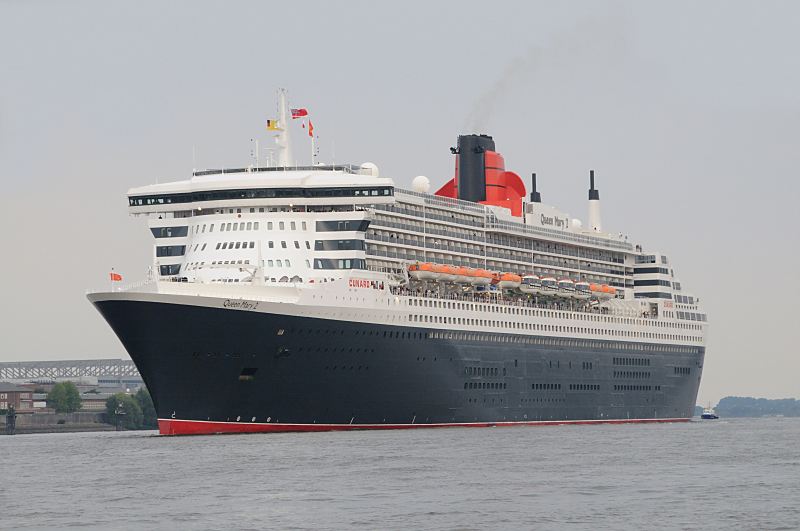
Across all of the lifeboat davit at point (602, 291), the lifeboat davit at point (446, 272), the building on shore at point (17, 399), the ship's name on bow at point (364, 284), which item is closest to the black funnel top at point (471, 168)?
the lifeboat davit at point (602, 291)

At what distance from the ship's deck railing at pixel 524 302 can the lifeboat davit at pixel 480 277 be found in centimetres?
70

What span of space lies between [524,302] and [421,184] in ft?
34.3

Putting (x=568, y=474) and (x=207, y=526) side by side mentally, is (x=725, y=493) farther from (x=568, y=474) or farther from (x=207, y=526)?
(x=207, y=526)

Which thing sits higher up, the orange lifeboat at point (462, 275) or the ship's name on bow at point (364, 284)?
the orange lifeboat at point (462, 275)

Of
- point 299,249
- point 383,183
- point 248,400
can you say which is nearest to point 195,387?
point 248,400

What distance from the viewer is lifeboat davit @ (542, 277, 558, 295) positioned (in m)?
97.3

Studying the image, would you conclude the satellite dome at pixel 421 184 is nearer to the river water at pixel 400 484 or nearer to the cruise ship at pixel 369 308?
the cruise ship at pixel 369 308

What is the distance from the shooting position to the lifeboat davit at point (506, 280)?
302 ft

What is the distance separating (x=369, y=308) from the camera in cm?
7662

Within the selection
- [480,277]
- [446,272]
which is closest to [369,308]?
[446,272]

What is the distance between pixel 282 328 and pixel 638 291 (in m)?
47.5

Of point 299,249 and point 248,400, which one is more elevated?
point 299,249

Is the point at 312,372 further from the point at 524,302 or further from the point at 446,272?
the point at 524,302

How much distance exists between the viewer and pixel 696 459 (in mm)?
59469
